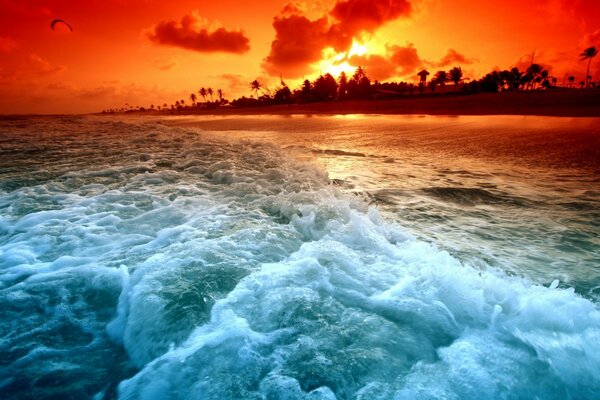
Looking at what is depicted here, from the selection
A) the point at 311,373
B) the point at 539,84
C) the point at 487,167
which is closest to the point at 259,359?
the point at 311,373

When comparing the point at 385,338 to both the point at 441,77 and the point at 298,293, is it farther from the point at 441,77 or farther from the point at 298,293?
the point at 441,77

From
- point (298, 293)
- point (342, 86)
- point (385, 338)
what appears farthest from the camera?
point (342, 86)

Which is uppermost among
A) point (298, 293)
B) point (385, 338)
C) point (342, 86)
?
point (342, 86)

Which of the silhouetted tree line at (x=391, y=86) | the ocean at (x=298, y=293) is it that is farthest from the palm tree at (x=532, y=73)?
the ocean at (x=298, y=293)

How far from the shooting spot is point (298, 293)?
3133 millimetres

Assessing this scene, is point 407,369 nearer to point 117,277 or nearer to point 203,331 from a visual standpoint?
point 203,331

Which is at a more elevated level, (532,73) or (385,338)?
(532,73)

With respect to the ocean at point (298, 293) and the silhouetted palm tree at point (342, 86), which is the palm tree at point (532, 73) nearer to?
the silhouetted palm tree at point (342, 86)

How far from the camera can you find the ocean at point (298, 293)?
2.27 m

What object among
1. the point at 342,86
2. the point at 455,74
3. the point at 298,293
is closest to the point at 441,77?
the point at 455,74

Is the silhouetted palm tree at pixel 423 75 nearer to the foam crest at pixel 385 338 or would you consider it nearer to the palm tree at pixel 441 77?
the palm tree at pixel 441 77

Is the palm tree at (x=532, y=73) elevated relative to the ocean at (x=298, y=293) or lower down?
elevated

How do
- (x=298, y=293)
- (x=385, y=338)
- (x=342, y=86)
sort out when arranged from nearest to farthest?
(x=385, y=338) → (x=298, y=293) → (x=342, y=86)

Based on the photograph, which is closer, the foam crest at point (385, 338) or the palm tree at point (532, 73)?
the foam crest at point (385, 338)
